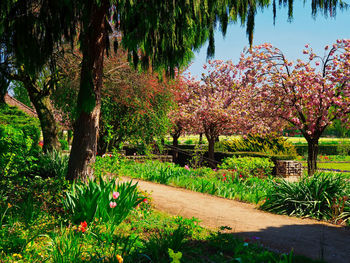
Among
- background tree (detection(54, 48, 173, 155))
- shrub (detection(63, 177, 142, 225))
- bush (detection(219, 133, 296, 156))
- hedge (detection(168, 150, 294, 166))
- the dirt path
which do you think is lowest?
the dirt path

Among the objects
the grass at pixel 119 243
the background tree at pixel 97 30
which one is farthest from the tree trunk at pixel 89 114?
the grass at pixel 119 243

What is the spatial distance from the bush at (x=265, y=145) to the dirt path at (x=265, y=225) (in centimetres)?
1124

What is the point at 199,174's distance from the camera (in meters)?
10.9

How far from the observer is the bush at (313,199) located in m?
6.25

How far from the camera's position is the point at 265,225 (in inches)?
222

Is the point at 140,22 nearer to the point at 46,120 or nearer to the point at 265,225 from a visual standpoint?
the point at 265,225

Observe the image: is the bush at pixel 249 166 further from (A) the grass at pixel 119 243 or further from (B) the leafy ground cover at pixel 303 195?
→ (A) the grass at pixel 119 243

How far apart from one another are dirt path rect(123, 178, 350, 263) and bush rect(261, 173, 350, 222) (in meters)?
0.38

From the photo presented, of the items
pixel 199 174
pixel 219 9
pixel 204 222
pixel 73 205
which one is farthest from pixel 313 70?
pixel 73 205

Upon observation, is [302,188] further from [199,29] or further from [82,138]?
[82,138]

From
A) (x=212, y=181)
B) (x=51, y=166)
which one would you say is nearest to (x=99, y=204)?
(x=212, y=181)

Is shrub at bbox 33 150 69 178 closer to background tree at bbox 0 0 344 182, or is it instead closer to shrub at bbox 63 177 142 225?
background tree at bbox 0 0 344 182

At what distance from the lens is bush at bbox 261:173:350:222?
246 inches

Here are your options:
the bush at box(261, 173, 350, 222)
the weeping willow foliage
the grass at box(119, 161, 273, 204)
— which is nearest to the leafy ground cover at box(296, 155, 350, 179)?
the grass at box(119, 161, 273, 204)
